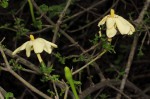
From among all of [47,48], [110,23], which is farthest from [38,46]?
[110,23]

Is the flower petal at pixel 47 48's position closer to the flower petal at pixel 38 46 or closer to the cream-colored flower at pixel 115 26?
the flower petal at pixel 38 46

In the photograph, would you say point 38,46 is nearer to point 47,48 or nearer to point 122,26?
point 47,48

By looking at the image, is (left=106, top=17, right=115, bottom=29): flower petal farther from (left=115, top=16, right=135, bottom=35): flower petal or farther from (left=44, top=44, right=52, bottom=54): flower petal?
(left=44, top=44, right=52, bottom=54): flower petal

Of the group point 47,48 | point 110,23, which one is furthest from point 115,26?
point 47,48

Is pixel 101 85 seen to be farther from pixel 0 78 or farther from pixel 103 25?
pixel 0 78

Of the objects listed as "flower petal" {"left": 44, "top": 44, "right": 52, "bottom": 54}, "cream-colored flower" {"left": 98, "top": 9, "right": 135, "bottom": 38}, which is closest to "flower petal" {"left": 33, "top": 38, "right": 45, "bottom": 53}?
"flower petal" {"left": 44, "top": 44, "right": 52, "bottom": 54}

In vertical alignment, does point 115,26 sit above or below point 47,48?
above

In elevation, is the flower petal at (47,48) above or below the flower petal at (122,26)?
below

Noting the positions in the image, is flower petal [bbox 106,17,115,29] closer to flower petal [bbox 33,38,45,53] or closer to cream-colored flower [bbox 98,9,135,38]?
cream-colored flower [bbox 98,9,135,38]

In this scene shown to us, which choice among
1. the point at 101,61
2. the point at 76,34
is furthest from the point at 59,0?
the point at 101,61

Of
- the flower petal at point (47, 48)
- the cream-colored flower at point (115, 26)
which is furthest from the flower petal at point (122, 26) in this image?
the flower petal at point (47, 48)

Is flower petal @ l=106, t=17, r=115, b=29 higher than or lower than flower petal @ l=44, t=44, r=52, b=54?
higher
